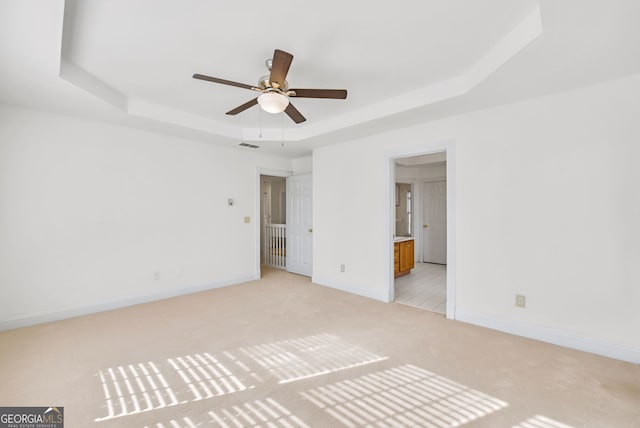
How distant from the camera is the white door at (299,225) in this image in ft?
18.2

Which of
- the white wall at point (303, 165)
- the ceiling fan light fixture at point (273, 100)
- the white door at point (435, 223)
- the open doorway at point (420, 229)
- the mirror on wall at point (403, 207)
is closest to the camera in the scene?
the ceiling fan light fixture at point (273, 100)

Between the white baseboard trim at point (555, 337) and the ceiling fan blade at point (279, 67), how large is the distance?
10.3ft

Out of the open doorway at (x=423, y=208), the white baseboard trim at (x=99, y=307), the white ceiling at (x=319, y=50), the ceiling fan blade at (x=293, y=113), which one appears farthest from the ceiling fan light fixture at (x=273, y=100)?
the open doorway at (x=423, y=208)

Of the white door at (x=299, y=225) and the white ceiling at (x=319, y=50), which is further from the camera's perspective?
the white door at (x=299, y=225)

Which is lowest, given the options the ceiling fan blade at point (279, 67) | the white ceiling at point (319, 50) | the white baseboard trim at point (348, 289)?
the white baseboard trim at point (348, 289)

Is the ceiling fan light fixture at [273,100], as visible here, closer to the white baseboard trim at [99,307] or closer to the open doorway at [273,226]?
the white baseboard trim at [99,307]

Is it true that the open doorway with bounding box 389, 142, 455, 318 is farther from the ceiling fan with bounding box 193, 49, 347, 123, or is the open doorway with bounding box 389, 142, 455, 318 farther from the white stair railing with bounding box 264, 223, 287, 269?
the white stair railing with bounding box 264, 223, 287, 269

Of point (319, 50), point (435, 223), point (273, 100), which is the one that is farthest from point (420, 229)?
point (273, 100)

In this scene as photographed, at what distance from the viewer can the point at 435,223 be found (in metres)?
7.05

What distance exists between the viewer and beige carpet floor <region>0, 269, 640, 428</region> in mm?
1772

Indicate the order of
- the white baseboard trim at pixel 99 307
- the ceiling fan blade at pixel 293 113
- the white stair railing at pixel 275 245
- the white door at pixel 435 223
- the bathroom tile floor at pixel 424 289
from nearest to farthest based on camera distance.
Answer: the ceiling fan blade at pixel 293 113, the white baseboard trim at pixel 99 307, the bathroom tile floor at pixel 424 289, the white stair railing at pixel 275 245, the white door at pixel 435 223

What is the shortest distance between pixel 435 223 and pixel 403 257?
2113 millimetres

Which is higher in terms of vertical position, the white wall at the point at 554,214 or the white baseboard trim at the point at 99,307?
the white wall at the point at 554,214

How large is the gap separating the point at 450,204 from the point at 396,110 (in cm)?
129
